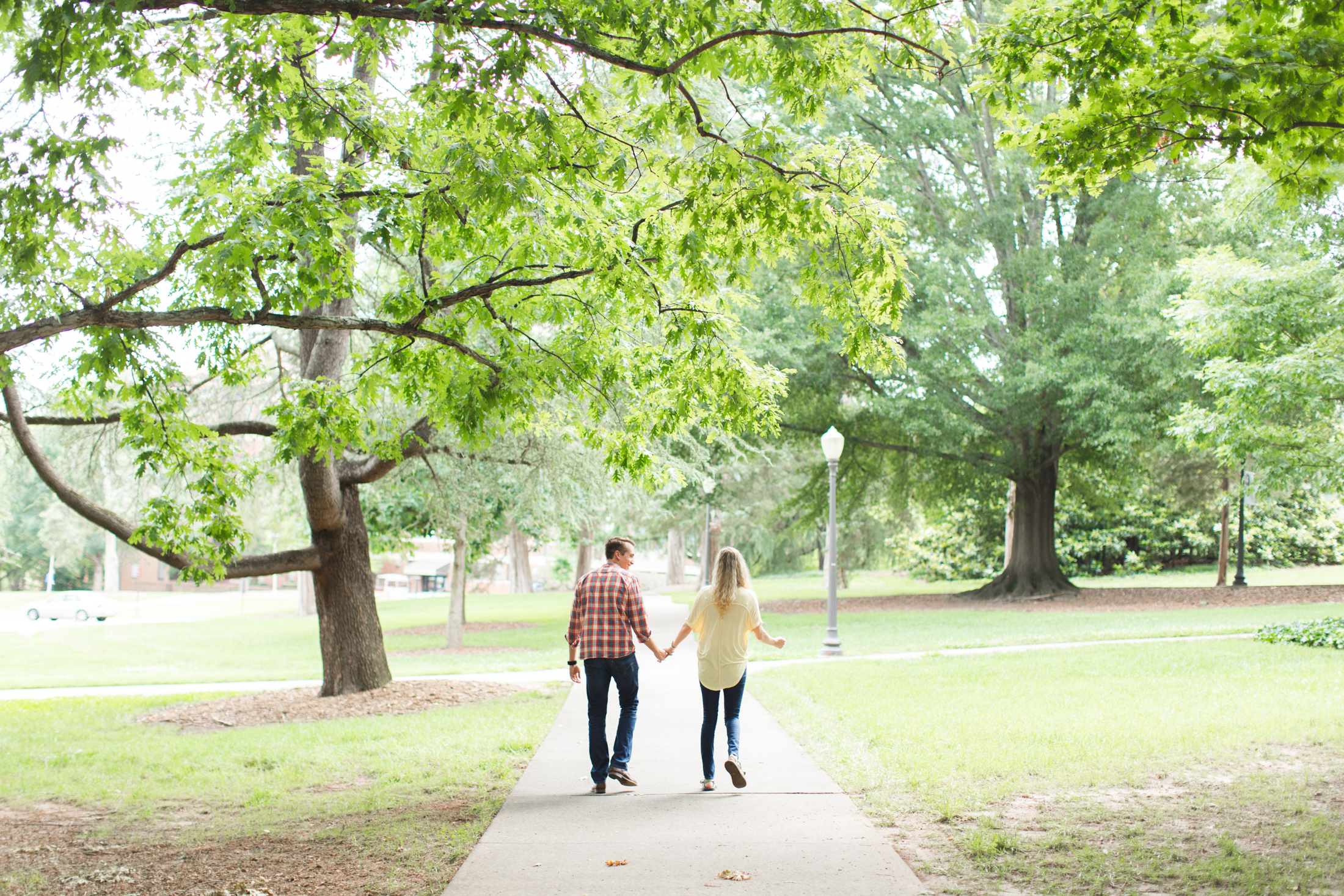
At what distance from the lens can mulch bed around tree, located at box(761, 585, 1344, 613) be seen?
942 inches

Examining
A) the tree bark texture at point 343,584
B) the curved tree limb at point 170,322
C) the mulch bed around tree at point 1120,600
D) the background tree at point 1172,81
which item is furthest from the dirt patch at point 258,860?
the mulch bed around tree at point 1120,600

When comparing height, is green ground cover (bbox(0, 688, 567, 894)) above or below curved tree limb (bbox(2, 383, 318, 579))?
below

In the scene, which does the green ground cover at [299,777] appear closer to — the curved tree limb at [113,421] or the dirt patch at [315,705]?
the dirt patch at [315,705]

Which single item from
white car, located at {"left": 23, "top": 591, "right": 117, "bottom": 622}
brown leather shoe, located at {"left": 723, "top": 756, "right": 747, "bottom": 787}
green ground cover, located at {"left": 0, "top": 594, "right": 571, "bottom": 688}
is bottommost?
white car, located at {"left": 23, "top": 591, "right": 117, "bottom": 622}

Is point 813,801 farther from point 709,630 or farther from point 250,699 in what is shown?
→ point 250,699

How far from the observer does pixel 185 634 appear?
31234 millimetres

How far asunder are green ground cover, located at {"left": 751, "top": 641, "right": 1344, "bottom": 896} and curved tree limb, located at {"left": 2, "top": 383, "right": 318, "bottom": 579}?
5.83 m

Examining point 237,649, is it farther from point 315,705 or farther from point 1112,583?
point 1112,583

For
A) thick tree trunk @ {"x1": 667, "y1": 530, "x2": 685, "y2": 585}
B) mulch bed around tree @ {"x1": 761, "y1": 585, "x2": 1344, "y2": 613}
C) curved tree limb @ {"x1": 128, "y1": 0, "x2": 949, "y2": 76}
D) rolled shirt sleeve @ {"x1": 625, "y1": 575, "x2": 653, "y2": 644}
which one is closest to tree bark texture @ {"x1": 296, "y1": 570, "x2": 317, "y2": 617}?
thick tree trunk @ {"x1": 667, "y1": 530, "x2": 685, "y2": 585}

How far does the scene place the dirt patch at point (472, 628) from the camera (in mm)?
27212

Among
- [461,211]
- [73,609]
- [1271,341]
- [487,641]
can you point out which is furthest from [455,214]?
[73,609]

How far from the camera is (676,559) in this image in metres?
54.1

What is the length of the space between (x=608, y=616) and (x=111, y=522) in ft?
22.5

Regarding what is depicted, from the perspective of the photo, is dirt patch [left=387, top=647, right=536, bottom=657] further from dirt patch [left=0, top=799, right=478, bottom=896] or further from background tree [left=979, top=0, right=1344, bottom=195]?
background tree [left=979, top=0, right=1344, bottom=195]
